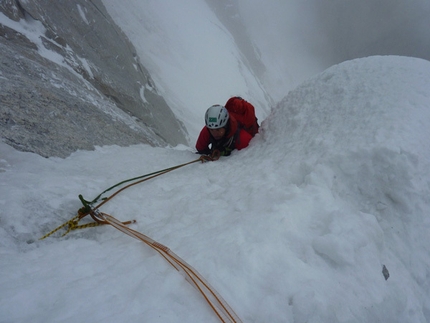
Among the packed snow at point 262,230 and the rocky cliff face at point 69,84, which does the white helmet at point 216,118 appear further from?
the rocky cliff face at point 69,84

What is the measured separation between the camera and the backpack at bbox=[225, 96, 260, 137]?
5121 mm

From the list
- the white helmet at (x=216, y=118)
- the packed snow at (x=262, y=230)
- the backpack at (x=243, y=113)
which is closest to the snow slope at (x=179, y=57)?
the backpack at (x=243, y=113)

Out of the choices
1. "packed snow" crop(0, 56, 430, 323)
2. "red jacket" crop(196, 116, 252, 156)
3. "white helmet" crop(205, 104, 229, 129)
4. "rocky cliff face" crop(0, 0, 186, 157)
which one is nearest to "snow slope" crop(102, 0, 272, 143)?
"rocky cliff face" crop(0, 0, 186, 157)

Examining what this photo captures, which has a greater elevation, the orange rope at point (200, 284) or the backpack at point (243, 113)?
the orange rope at point (200, 284)

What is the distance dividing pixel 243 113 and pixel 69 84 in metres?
3.82

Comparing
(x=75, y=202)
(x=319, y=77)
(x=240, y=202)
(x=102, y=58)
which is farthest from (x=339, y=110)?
(x=102, y=58)

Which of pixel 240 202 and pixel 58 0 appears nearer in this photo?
pixel 240 202

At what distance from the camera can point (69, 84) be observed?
17.9 feet

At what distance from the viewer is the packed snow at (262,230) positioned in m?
1.60

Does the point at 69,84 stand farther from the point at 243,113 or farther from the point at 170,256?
the point at 170,256

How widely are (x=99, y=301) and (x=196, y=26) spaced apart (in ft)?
119

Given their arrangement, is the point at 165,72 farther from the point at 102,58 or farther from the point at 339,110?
the point at 339,110

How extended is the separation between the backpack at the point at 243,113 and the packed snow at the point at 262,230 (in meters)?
1.51

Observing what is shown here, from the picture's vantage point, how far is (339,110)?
3.67 m
